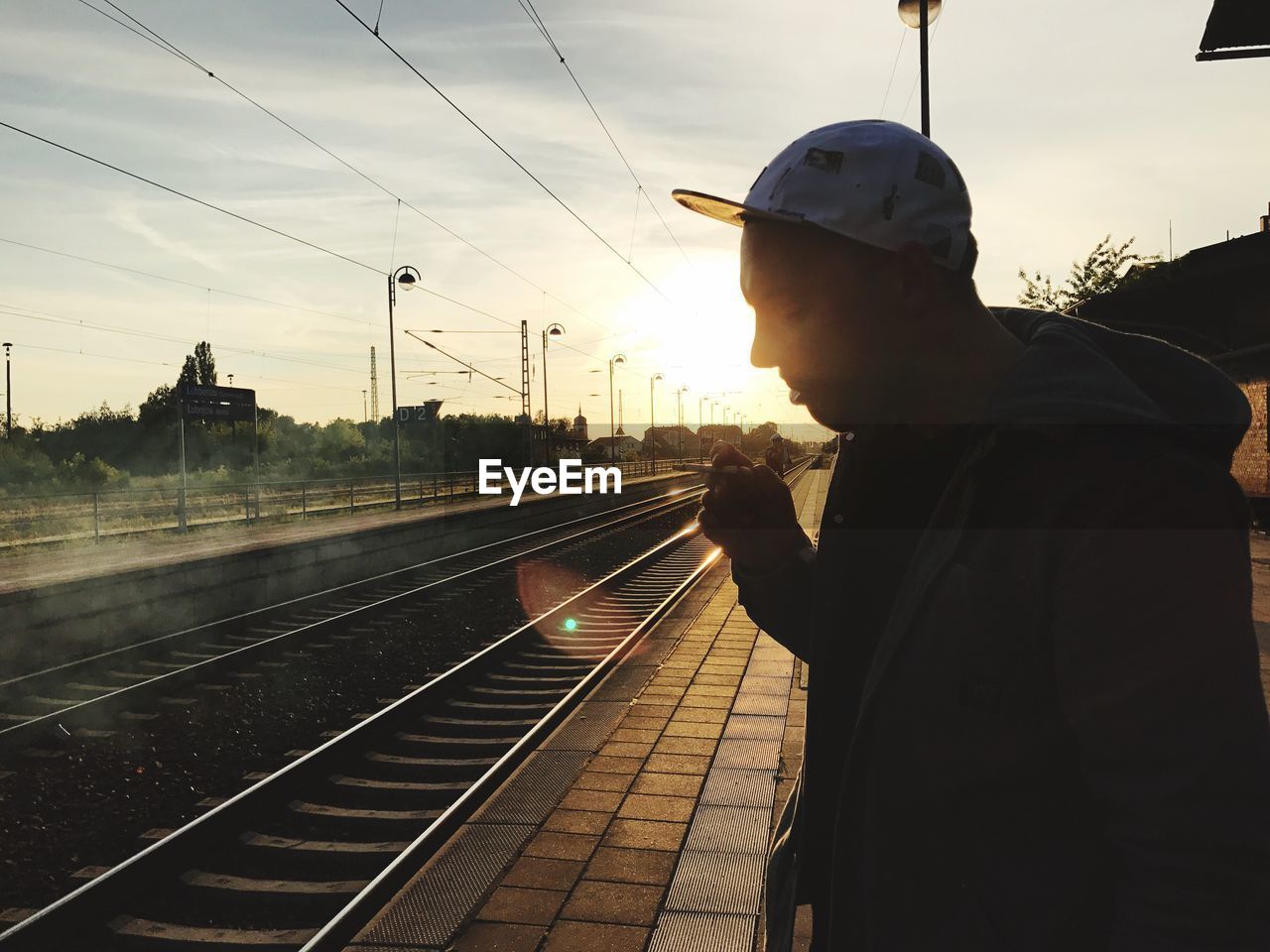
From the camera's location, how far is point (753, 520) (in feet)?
5.85

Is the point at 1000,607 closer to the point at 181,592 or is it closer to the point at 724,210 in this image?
the point at 724,210

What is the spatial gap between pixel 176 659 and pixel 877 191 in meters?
9.38

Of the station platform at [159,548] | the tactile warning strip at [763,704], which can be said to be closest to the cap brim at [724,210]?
the tactile warning strip at [763,704]

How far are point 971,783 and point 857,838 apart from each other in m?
0.21

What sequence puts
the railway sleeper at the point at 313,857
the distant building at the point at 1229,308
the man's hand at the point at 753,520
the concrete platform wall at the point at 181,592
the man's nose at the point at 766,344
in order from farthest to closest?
the distant building at the point at 1229,308
the concrete platform wall at the point at 181,592
the railway sleeper at the point at 313,857
the man's hand at the point at 753,520
the man's nose at the point at 766,344

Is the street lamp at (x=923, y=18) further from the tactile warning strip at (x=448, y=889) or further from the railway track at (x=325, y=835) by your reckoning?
the tactile warning strip at (x=448, y=889)

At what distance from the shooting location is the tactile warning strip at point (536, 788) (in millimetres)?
4555

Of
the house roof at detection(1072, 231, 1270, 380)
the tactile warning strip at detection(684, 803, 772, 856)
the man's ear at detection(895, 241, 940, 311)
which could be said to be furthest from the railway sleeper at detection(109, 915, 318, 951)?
the house roof at detection(1072, 231, 1270, 380)

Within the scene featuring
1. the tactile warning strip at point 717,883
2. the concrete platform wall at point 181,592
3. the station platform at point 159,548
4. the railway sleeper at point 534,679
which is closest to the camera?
the tactile warning strip at point 717,883

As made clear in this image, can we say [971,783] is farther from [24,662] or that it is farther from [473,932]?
[24,662]

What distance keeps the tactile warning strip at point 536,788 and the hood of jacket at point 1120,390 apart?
3.87 metres

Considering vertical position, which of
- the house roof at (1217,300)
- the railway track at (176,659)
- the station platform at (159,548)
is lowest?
the railway track at (176,659)

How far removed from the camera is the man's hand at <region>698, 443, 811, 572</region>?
5.81ft

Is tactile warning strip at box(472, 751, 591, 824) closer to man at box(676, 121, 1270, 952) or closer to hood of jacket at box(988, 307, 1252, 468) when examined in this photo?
man at box(676, 121, 1270, 952)
